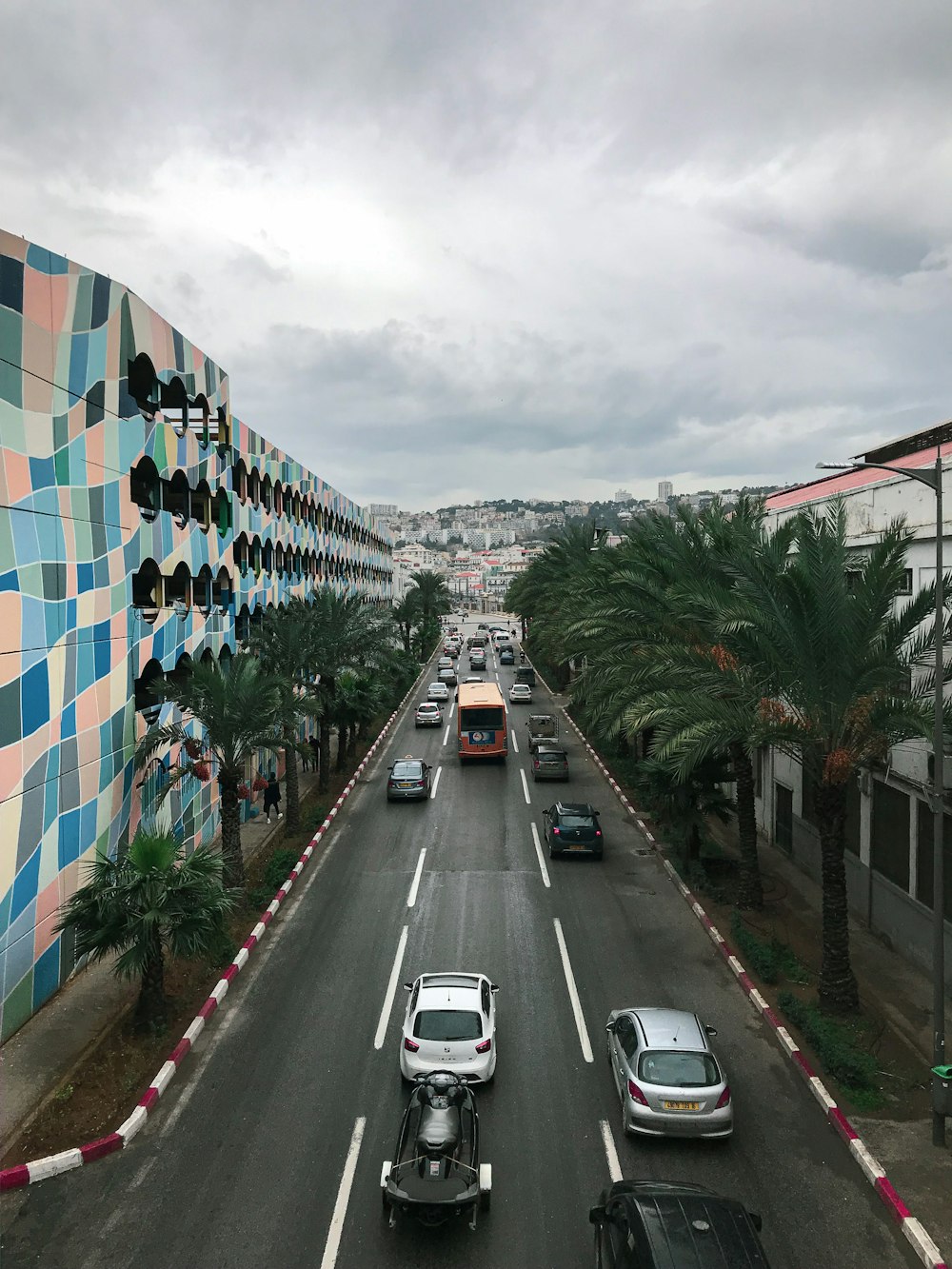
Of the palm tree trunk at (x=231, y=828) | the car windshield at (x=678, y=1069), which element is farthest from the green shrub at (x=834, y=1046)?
the palm tree trunk at (x=231, y=828)

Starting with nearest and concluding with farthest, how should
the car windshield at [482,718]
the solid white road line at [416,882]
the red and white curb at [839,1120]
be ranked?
the red and white curb at [839,1120] < the solid white road line at [416,882] < the car windshield at [482,718]

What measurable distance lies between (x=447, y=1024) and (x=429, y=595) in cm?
7796

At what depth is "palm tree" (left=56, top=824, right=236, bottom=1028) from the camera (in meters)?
13.5

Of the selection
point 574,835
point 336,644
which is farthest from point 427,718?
point 574,835

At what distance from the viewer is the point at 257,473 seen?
34438 mm

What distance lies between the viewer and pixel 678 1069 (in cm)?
1141

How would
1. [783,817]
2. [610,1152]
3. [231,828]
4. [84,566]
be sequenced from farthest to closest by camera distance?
[783,817], [231,828], [84,566], [610,1152]

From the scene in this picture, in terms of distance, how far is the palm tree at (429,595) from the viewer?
86681 mm

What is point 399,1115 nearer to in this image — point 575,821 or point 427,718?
point 575,821

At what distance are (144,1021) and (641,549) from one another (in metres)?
18.3

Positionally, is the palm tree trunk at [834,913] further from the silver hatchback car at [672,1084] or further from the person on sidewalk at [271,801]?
the person on sidewalk at [271,801]

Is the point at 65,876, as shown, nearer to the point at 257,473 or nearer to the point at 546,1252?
the point at 546,1252

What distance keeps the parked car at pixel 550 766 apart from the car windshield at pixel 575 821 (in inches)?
346

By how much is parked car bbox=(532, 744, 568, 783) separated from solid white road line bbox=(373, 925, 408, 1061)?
15.4 meters
